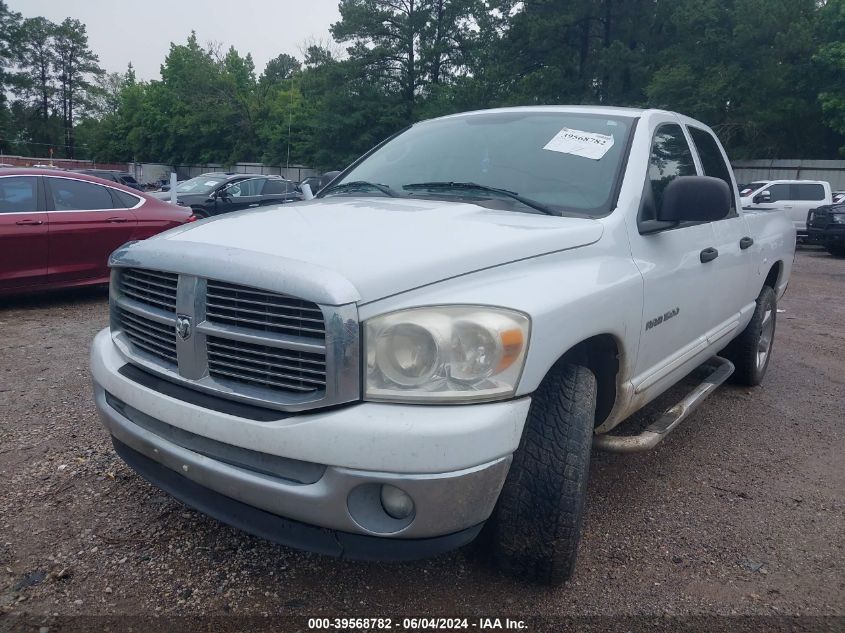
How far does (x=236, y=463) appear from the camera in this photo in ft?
6.92

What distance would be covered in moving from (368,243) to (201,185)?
611 inches

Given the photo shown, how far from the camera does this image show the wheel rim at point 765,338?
495cm

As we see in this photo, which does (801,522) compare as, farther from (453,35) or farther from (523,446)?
(453,35)

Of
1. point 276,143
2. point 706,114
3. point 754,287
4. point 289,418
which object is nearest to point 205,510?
point 289,418

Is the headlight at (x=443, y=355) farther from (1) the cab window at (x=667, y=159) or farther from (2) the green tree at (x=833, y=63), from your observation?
(2) the green tree at (x=833, y=63)

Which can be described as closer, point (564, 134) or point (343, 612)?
point (343, 612)

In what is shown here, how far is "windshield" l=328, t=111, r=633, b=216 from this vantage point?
2.99 meters

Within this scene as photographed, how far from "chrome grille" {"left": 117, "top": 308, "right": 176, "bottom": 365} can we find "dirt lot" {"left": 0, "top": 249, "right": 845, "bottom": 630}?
31.5 inches

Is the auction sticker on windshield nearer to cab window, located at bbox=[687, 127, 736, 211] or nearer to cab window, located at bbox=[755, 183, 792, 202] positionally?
cab window, located at bbox=[687, 127, 736, 211]

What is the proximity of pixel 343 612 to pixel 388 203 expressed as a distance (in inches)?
64.8

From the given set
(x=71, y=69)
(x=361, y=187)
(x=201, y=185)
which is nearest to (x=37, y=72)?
(x=71, y=69)

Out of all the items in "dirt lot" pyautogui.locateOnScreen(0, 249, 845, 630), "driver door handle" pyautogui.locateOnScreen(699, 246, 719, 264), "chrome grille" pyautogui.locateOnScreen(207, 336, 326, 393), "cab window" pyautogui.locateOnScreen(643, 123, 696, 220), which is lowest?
"dirt lot" pyautogui.locateOnScreen(0, 249, 845, 630)

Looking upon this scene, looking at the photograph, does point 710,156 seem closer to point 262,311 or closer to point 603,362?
point 603,362

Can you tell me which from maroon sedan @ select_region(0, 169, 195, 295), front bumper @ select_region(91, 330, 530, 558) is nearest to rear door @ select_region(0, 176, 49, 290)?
maroon sedan @ select_region(0, 169, 195, 295)
